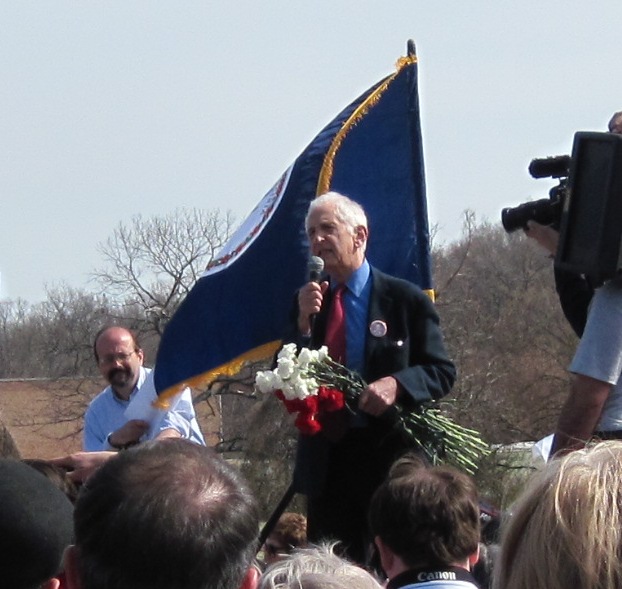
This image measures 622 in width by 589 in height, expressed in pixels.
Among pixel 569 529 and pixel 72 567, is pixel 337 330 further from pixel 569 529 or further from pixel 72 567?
pixel 569 529

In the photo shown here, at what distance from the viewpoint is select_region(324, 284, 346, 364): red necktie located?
17.7ft

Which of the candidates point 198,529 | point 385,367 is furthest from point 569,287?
point 198,529

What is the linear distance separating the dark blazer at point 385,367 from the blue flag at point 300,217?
1.29 m

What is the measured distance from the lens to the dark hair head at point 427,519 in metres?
3.66

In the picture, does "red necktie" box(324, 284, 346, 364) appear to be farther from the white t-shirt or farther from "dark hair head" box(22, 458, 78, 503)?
"dark hair head" box(22, 458, 78, 503)

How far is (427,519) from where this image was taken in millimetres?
3684

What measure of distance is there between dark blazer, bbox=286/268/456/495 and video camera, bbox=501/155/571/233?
0.98 m

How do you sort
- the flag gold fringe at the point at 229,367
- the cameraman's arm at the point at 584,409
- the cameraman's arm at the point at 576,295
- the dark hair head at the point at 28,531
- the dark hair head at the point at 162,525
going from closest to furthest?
the dark hair head at the point at 162,525 < the dark hair head at the point at 28,531 < the cameraman's arm at the point at 584,409 < the cameraman's arm at the point at 576,295 < the flag gold fringe at the point at 229,367

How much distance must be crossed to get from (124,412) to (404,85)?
225cm

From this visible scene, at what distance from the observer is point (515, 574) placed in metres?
1.77

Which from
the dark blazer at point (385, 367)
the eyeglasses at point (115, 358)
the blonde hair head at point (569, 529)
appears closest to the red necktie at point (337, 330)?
the dark blazer at point (385, 367)

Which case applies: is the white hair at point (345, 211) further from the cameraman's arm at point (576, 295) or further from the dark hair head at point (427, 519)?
the dark hair head at point (427, 519)

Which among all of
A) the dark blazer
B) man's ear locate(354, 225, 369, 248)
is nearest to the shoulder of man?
the dark blazer

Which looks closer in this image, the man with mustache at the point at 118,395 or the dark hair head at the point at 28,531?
the dark hair head at the point at 28,531
